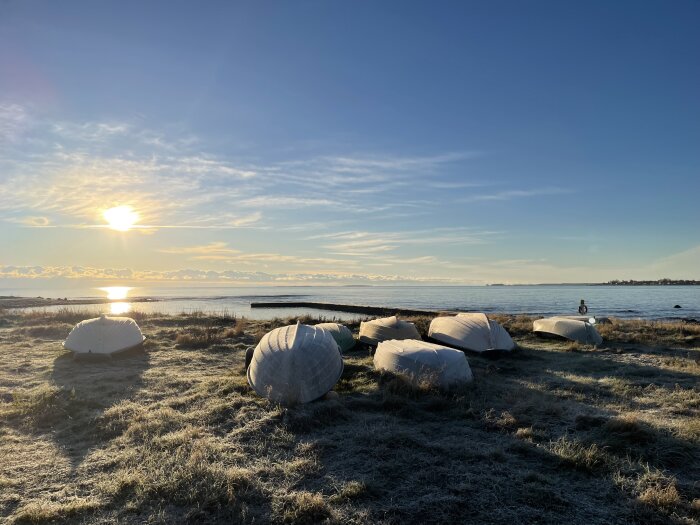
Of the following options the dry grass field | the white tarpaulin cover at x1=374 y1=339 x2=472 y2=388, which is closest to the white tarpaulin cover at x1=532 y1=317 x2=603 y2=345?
the dry grass field

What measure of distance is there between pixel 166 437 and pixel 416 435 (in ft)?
13.9

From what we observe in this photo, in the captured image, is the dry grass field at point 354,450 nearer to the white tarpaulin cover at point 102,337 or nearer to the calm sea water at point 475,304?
the white tarpaulin cover at point 102,337

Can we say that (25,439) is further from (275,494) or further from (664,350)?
(664,350)

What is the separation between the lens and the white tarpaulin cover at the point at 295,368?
31.8 feet

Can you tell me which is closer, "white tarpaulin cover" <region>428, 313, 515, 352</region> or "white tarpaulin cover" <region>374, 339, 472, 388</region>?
"white tarpaulin cover" <region>374, 339, 472, 388</region>

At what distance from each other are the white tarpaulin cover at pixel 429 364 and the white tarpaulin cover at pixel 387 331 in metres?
4.81

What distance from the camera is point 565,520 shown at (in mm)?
5219

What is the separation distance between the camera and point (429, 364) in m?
11.2

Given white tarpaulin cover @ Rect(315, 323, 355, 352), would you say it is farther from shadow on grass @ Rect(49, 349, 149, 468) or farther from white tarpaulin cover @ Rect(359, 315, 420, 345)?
shadow on grass @ Rect(49, 349, 149, 468)

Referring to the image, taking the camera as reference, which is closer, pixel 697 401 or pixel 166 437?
pixel 166 437

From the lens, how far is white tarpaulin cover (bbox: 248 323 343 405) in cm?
968

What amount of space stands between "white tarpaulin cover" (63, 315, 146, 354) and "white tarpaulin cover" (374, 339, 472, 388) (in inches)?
360

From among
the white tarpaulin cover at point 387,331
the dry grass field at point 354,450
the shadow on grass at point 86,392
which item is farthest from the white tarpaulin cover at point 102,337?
the white tarpaulin cover at point 387,331

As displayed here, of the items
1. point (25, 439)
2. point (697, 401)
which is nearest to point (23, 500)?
point (25, 439)
